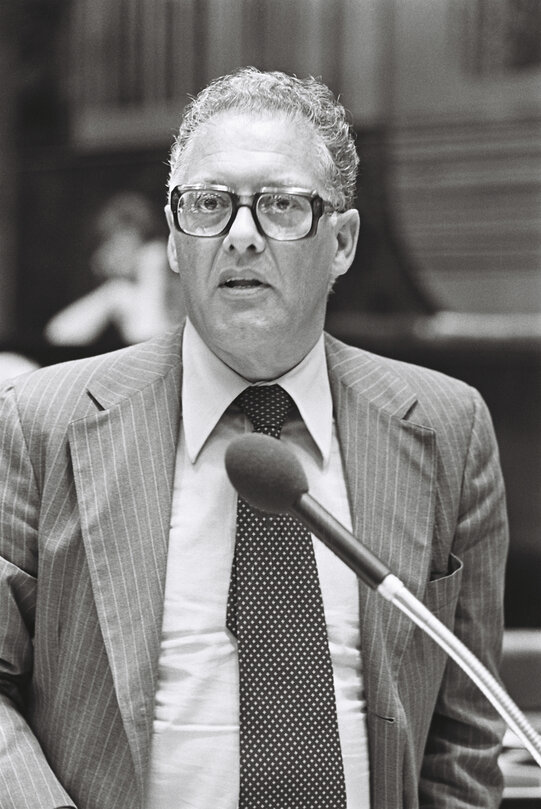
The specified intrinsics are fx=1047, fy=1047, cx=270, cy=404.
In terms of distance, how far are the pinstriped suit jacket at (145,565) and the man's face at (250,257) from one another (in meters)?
0.15

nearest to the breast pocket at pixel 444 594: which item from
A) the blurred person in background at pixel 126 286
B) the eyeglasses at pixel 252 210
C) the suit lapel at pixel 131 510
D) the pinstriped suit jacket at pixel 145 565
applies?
the pinstriped suit jacket at pixel 145 565

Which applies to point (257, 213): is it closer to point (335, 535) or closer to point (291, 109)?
point (291, 109)

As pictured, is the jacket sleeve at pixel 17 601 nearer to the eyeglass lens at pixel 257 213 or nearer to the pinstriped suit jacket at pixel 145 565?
the pinstriped suit jacket at pixel 145 565

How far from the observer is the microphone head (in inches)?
42.4

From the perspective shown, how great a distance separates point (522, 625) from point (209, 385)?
156cm

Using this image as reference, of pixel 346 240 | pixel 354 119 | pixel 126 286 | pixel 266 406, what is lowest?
pixel 126 286

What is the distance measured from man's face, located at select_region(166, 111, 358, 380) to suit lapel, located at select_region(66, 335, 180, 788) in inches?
5.3

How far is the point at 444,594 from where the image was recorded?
1522 millimetres

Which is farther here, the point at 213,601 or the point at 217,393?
the point at 217,393

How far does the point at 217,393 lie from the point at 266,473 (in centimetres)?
46

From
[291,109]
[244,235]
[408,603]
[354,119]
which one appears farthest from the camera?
[354,119]

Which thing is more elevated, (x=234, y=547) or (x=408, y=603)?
(x=408, y=603)

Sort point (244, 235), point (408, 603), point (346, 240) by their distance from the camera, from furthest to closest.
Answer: point (346, 240) → point (244, 235) → point (408, 603)

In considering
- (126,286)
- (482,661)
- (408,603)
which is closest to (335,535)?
(408,603)
